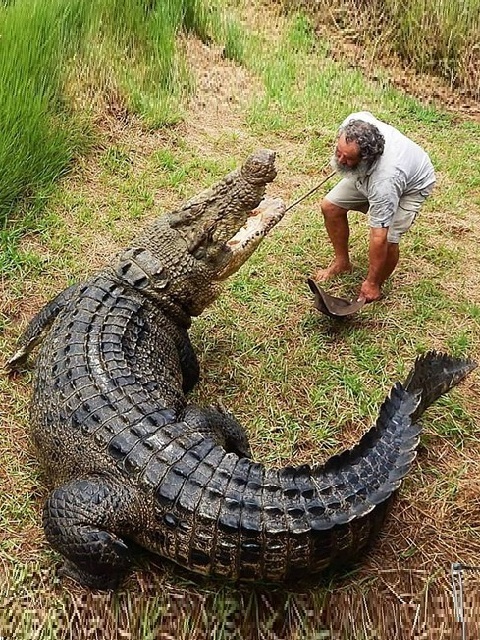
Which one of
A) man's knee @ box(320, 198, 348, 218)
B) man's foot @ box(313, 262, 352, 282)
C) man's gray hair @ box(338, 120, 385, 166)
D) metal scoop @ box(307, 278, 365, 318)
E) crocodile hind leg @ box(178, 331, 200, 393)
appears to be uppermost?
man's gray hair @ box(338, 120, 385, 166)

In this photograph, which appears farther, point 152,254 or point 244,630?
point 152,254

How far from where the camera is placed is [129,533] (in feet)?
8.51

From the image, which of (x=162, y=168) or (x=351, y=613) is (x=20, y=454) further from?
(x=162, y=168)

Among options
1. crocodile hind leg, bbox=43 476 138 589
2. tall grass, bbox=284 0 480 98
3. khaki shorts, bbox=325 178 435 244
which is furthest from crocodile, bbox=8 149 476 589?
tall grass, bbox=284 0 480 98

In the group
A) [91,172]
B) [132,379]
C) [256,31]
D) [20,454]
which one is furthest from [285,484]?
[256,31]

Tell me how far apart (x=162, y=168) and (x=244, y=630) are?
3.16 meters

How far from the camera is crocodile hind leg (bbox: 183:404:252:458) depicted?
287 cm

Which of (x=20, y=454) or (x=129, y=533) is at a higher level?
(x=129, y=533)

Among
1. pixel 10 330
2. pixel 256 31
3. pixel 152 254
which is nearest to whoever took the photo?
pixel 152 254

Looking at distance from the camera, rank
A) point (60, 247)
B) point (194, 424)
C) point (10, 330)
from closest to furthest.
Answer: point (194, 424) < point (10, 330) < point (60, 247)

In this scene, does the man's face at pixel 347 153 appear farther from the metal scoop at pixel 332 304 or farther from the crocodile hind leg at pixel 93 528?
the crocodile hind leg at pixel 93 528

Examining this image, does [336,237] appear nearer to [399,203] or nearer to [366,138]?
[399,203]

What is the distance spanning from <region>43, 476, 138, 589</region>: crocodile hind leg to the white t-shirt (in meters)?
1.86

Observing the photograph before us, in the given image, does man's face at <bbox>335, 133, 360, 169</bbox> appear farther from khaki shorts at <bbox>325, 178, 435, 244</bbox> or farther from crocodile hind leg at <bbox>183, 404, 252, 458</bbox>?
crocodile hind leg at <bbox>183, 404, 252, 458</bbox>
